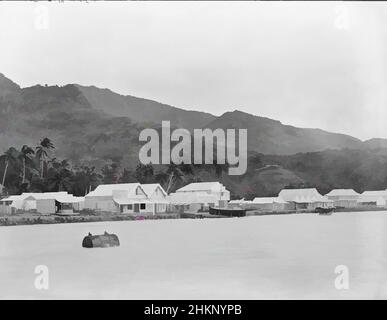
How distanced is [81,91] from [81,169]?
2044 millimetres

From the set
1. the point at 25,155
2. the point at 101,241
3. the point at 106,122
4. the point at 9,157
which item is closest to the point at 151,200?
the point at 106,122

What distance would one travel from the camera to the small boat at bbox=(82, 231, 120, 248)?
29.2 ft

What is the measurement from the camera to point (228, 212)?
37.1 feet

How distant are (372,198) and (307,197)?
1661mm

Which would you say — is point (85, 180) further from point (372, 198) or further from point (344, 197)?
point (372, 198)

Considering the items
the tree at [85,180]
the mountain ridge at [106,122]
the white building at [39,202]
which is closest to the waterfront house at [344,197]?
the mountain ridge at [106,122]

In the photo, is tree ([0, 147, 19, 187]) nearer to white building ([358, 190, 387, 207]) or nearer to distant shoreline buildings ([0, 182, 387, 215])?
distant shoreline buildings ([0, 182, 387, 215])

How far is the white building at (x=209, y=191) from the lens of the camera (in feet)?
31.0

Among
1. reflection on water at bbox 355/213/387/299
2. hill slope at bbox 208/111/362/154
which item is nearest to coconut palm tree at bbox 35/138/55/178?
hill slope at bbox 208/111/362/154

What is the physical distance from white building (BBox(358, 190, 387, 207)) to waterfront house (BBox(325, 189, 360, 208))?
0.86 ft
